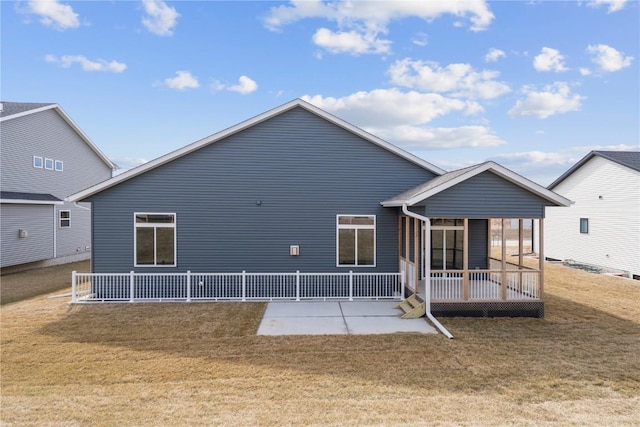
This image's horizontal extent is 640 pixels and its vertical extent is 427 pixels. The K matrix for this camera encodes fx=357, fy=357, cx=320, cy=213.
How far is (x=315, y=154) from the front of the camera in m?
11.5

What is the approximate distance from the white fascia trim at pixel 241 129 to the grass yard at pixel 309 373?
3.87 meters

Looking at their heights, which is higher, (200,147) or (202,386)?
(200,147)

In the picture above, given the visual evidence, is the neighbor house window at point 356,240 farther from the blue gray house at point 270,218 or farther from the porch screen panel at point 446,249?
the porch screen panel at point 446,249

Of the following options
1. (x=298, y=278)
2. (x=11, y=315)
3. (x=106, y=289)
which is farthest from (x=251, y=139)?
(x=11, y=315)

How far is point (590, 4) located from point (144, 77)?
60.2 ft

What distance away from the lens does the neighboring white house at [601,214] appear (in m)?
15.5

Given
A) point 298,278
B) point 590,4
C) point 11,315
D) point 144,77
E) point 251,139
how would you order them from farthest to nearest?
1. point 144,77
2. point 590,4
3. point 251,139
4. point 298,278
5. point 11,315

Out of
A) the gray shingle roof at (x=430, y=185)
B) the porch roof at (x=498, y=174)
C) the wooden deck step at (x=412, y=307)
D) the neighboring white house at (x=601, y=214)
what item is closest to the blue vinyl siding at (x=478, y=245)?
the gray shingle roof at (x=430, y=185)

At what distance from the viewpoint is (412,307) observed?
9.31 metres

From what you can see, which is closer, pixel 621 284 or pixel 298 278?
pixel 298 278

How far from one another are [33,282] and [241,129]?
1046 centimetres

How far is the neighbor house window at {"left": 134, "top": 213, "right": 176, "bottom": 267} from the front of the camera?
36.3ft

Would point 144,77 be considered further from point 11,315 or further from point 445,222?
point 445,222

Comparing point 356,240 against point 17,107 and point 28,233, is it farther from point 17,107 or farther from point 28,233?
point 17,107
